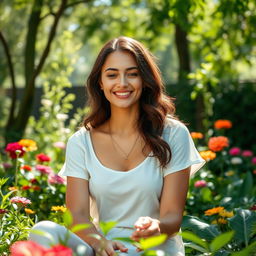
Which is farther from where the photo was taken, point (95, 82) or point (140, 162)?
point (95, 82)

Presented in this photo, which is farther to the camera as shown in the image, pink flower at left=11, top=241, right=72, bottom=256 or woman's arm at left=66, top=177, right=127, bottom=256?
woman's arm at left=66, top=177, right=127, bottom=256

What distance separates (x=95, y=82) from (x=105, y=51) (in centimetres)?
21

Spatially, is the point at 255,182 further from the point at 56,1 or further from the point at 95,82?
the point at 56,1

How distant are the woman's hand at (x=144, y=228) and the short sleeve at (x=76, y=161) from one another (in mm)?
671

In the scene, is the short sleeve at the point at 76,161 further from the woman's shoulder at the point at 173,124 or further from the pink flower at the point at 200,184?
the pink flower at the point at 200,184

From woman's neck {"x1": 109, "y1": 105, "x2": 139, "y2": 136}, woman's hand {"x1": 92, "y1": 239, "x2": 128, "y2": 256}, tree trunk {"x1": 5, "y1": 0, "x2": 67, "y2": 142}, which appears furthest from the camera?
tree trunk {"x1": 5, "y1": 0, "x2": 67, "y2": 142}

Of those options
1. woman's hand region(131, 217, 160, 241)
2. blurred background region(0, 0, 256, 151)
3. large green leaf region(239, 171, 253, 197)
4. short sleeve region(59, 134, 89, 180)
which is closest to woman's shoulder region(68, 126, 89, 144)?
short sleeve region(59, 134, 89, 180)

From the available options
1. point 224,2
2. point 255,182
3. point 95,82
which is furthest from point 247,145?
point 95,82

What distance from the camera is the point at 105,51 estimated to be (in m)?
2.95

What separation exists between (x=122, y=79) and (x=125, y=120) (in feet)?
0.79

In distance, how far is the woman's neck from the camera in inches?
119

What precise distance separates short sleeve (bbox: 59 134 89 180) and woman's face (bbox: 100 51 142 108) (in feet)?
0.89

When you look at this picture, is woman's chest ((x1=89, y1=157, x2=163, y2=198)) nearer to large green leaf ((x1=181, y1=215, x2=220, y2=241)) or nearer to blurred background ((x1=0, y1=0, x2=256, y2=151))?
large green leaf ((x1=181, y1=215, x2=220, y2=241))

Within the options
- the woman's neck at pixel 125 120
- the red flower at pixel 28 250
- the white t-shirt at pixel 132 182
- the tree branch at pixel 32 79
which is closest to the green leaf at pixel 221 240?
the red flower at pixel 28 250
